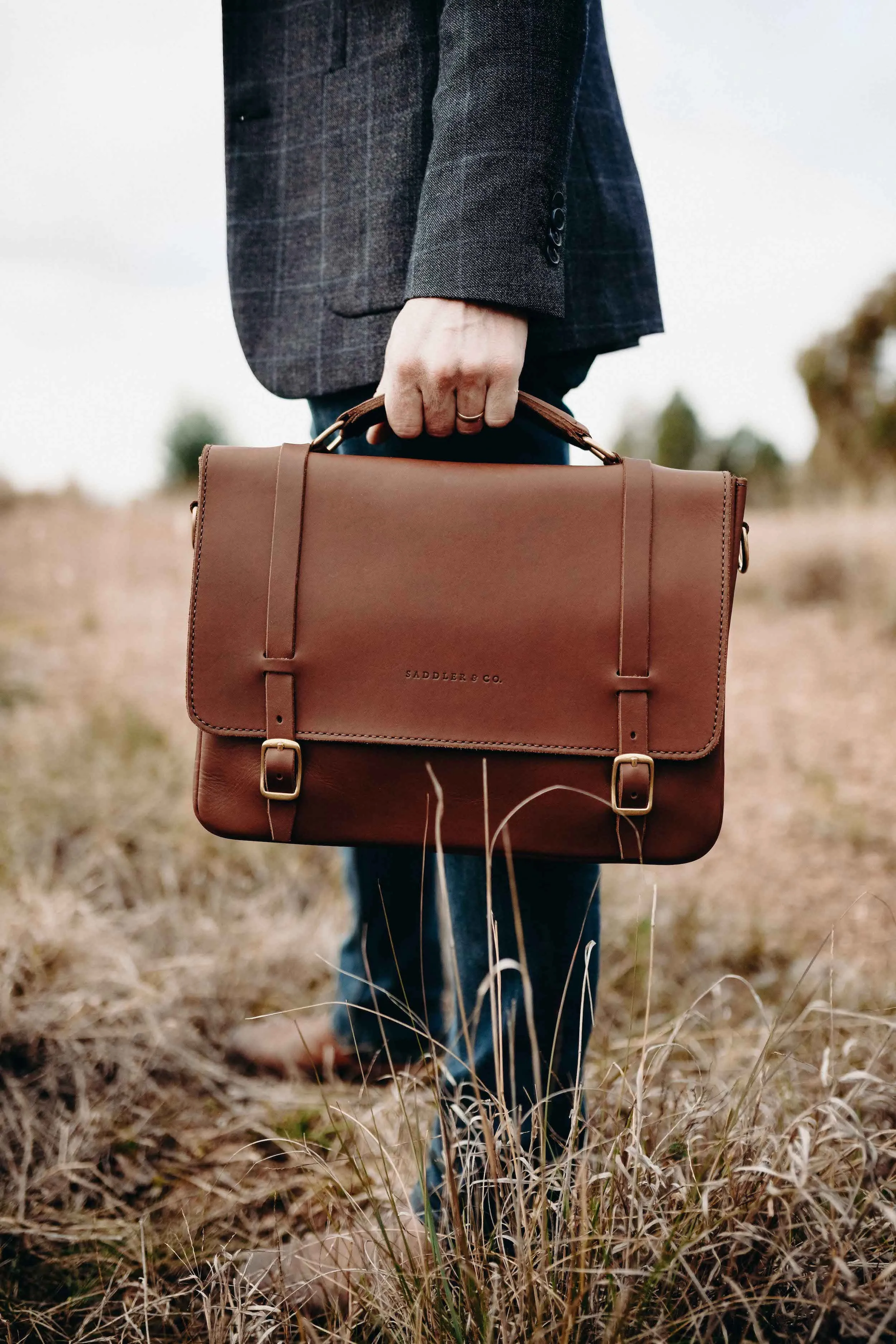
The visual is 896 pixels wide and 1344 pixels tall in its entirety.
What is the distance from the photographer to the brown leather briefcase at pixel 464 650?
107cm

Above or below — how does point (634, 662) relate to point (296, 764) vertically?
above

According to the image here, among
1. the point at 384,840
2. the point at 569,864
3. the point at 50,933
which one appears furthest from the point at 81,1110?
the point at 569,864

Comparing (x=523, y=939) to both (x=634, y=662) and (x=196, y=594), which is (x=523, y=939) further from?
(x=196, y=594)

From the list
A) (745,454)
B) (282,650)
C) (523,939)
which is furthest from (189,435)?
(523,939)

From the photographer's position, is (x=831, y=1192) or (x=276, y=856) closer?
(x=831, y=1192)

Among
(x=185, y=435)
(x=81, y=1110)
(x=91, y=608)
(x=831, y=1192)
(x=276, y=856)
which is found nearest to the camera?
(x=831, y=1192)

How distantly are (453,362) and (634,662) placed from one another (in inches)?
16.3

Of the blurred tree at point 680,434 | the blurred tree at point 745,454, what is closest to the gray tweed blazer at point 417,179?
the blurred tree at point 745,454

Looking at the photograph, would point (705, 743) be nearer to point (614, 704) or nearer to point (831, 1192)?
point (614, 704)

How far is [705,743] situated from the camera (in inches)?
41.8

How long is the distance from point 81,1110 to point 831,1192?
1.23 m

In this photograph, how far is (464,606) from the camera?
3.57ft

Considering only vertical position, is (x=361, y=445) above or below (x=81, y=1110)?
above

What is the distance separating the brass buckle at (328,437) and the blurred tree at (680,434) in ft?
73.7
